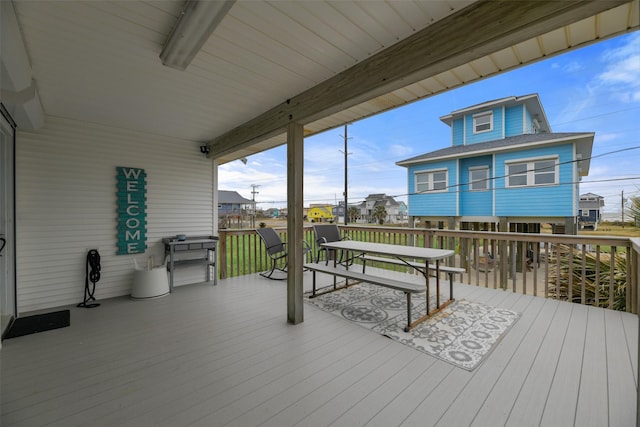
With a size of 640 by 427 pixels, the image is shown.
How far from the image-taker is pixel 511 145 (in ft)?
27.2

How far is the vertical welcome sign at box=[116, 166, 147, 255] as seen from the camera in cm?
394

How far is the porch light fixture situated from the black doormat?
3.02 metres

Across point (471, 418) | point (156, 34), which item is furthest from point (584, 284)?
point (156, 34)

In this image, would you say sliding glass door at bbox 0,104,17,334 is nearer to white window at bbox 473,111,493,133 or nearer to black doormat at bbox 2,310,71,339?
black doormat at bbox 2,310,71,339

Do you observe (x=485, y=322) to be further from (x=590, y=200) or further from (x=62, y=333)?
(x=590, y=200)

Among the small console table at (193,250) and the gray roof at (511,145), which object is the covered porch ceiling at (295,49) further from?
the gray roof at (511,145)

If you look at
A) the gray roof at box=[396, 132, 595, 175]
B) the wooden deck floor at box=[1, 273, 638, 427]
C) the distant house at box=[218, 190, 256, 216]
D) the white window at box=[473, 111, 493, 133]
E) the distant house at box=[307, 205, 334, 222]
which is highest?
the white window at box=[473, 111, 493, 133]

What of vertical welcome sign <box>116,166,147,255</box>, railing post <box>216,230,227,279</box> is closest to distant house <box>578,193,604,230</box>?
railing post <box>216,230,227,279</box>

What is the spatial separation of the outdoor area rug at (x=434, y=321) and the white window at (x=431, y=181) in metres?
7.06

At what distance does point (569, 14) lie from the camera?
4.22ft

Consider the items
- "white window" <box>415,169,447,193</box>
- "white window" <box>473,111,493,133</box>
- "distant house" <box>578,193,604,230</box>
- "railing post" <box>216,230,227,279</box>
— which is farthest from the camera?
"white window" <box>415,169,447,193</box>

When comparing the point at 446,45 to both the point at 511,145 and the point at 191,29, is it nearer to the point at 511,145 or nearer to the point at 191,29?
the point at 191,29

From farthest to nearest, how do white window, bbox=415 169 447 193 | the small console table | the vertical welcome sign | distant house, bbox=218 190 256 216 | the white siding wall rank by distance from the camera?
distant house, bbox=218 190 256 216 < white window, bbox=415 169 447 193 < the small console table < the vertical welcome sign < the white siding wall

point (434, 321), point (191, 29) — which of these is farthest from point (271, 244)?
point (191, 29)
